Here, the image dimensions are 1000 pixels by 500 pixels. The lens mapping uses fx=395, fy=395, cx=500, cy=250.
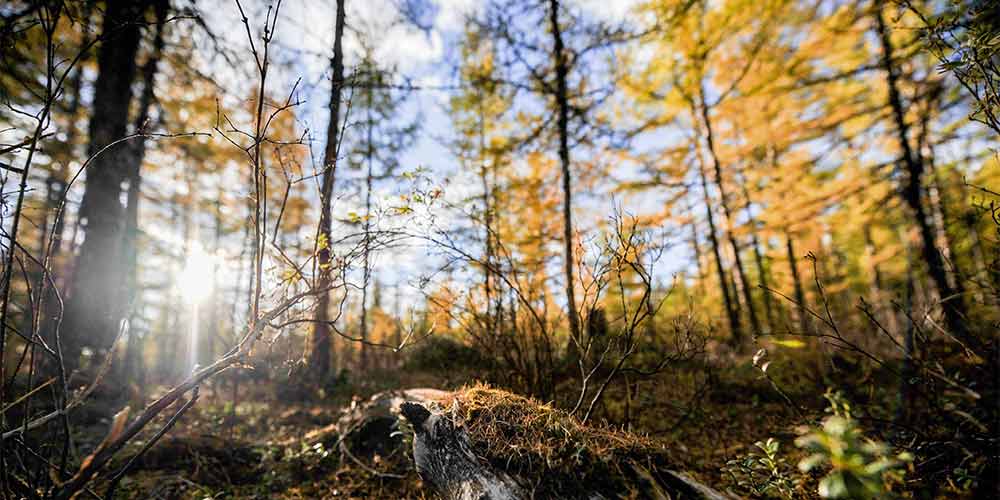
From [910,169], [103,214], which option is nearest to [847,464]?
[103,214]

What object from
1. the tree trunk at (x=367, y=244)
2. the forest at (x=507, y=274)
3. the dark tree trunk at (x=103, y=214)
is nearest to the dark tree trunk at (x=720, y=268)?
the forest at (x=507, y=274)

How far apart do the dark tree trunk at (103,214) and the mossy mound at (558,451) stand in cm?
578

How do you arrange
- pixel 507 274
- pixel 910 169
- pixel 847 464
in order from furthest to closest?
pixel 910 169 < pixel 507 274 < pixel 847 464

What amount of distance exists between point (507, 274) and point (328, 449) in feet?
8.76

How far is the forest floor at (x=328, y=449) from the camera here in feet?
11.3

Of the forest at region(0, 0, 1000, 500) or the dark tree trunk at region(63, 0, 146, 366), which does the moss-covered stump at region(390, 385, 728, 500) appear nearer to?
the forest at region(0, 0, 1000, 500)

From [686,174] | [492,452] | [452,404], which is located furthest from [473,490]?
[686,174]

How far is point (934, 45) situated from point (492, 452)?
3.61 meters

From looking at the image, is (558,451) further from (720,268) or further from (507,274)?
(720,268)

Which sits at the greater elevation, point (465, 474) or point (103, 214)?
point (103, 214)

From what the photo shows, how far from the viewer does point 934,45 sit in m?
2.40

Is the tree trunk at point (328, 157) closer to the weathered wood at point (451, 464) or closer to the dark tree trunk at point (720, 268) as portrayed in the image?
the weathered wood at point (451, 464)

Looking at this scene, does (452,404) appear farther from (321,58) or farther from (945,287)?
(945,287)

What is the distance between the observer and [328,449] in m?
4.21
